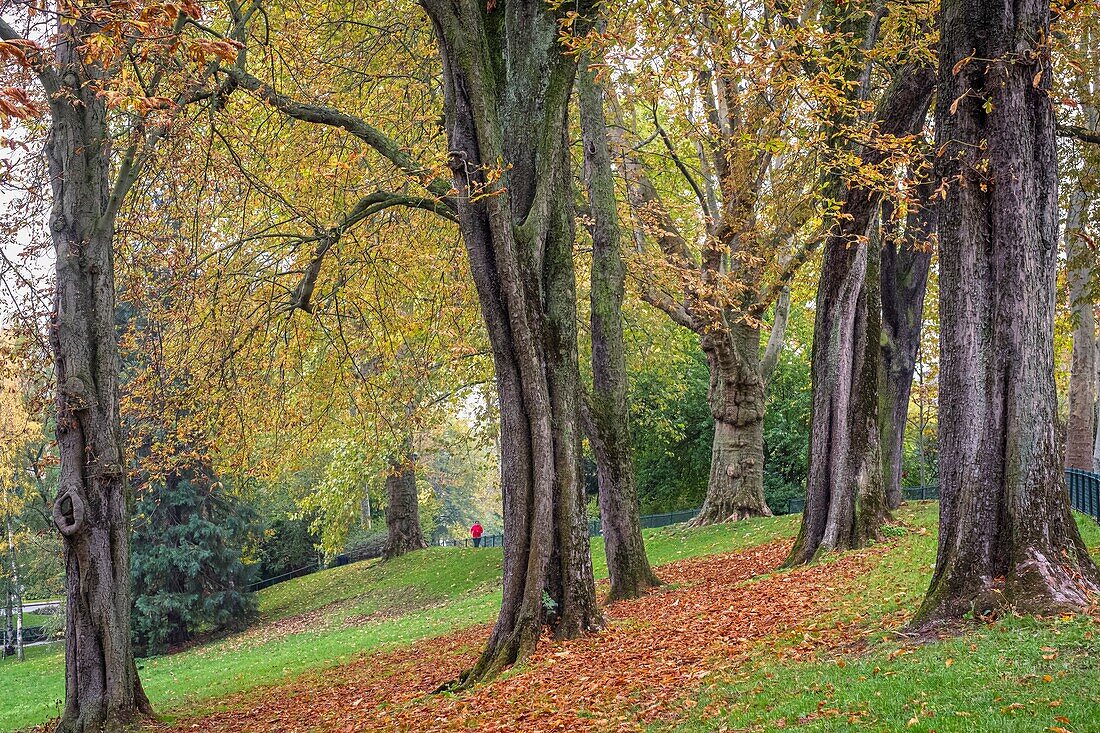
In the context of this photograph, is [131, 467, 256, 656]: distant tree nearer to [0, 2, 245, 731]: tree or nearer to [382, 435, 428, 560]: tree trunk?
[382, 435, 428, 560]: tree trunk

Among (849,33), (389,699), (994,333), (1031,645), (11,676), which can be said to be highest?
(849,33)

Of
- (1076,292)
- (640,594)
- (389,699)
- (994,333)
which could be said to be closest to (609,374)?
(640,594)

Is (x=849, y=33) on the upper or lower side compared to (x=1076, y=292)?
upper

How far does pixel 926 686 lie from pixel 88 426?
8.71 m

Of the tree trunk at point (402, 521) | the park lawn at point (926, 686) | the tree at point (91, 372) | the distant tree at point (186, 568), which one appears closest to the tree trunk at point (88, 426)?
the tree at point (91, 372)

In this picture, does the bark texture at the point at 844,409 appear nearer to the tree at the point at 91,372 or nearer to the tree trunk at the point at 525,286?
the tree trunk at the point at 525,286

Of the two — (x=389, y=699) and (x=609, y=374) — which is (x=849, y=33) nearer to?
(x=609, y=374)

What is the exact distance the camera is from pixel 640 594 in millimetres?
12906

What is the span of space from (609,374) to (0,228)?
26.0 feet

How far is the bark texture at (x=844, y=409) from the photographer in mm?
12898

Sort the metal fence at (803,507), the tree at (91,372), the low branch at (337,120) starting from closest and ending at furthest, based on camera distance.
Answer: the tree at (91,372) < the low branch at (337,120) < the metal fence at (803,507)

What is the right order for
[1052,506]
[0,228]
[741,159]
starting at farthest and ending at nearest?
[741,159] < [0,228] < [1052,506]

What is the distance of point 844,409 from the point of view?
42.4 feet

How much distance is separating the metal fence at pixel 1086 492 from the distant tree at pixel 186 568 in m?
22.8
